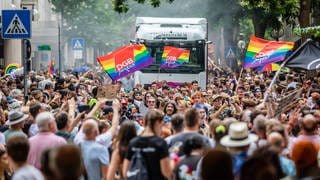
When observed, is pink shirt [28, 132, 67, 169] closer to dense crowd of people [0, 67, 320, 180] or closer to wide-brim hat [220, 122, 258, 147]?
dense crowd of people [0, 67, 320, 180]

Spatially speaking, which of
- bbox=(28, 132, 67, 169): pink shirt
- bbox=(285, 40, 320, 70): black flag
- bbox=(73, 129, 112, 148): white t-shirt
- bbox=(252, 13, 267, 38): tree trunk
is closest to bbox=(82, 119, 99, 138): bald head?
bbox=(28, 132, 67, 169): pink shirt

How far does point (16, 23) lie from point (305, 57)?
506cm

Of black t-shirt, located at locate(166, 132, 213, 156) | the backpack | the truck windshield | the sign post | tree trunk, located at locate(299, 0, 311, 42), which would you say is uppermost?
tree trunk, located at locate(299, 0, 311, 42)

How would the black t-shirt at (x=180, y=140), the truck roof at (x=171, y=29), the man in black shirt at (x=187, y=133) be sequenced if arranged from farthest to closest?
the truck roof at (x=171, y=29) < the man in black shirt at (x=187, y=133) < the black t-shirt at (x=180, y=140)

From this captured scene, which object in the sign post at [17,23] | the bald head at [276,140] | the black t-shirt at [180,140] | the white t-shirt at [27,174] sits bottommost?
the white t-shirt at [27,174]

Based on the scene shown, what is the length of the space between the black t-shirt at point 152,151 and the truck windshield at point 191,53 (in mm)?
20705

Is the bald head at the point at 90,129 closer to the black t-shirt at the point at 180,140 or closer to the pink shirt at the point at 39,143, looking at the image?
the pink shirt at the point at 39,143

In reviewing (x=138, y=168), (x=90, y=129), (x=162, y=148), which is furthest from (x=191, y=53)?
(x=162, y=148)

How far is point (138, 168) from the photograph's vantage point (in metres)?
10.8

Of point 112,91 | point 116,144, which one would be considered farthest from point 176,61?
point 116,144

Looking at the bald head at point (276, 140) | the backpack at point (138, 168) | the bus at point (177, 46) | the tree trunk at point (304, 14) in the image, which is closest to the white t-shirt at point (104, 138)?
the backpack at point (138, 168)

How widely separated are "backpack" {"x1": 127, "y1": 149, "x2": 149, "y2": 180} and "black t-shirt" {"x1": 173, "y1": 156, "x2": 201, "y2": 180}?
74cm

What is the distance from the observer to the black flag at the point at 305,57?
17953 millimetres

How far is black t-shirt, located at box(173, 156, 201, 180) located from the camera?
9.99 metres
